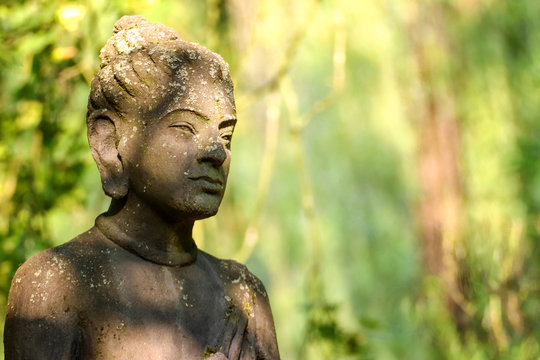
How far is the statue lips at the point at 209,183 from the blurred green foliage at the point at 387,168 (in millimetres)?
2653

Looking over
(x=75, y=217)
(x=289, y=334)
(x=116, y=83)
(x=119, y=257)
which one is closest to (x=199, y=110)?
(x=116, y=83)

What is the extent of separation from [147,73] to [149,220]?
383 mm

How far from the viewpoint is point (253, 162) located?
7.19 m

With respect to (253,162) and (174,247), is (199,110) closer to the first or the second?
(174,247)

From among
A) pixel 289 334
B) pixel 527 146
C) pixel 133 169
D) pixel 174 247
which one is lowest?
pixel 289 334

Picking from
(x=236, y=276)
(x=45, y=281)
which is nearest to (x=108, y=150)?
(x=45, y=281)

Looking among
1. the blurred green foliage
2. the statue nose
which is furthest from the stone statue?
the blurred green foliage

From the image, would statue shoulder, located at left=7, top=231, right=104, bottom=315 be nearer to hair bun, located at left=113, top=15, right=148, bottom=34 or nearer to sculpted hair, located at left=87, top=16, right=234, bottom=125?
sculpted hair, located at left=87, top=16, right=234, bottom=125

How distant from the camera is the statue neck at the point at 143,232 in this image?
240 centimetres

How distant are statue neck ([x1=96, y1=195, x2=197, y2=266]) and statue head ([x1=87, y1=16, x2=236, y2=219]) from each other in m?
0.03

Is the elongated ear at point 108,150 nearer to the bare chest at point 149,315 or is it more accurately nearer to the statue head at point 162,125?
the statue head at point 162,125

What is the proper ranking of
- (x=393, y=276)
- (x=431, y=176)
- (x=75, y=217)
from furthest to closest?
(x=431, y=176), (x=393, y=276), (x=75, y=217)

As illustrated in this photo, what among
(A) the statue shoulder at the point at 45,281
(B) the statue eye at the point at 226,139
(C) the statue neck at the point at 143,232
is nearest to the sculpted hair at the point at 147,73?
(B) the statue eye at the point at 226,139

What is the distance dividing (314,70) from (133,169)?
4.84m
